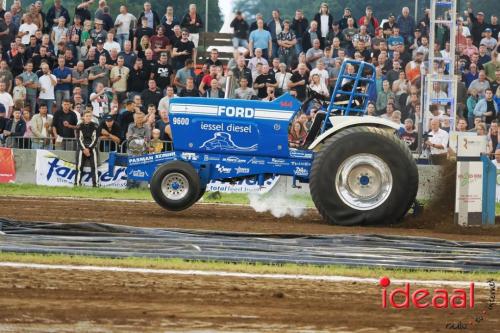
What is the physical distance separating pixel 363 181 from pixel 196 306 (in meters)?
6.50

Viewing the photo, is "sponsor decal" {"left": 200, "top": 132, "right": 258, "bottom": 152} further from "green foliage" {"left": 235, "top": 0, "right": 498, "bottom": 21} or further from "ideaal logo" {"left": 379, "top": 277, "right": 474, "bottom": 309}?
"green foliage" {"left": 235, "top": 0, "right": 498, "bottom": 21}

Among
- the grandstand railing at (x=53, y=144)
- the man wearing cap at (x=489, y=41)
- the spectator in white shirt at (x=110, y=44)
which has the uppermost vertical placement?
the man wearing cap at (x=489, y=41)

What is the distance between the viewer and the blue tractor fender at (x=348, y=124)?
14.2 m

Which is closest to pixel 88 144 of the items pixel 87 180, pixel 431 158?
pixel 87 180

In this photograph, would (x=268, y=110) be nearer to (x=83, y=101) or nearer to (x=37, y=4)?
(x=83, y=101)

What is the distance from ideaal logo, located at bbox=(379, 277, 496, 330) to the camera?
8070 mm

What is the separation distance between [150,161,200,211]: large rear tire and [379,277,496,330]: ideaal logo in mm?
5993

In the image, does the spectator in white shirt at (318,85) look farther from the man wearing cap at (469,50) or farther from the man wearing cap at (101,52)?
the man wearing cap at (101,52)

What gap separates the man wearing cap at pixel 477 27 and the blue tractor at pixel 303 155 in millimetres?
10674

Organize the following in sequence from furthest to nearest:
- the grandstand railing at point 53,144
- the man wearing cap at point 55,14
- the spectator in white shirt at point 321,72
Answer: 1. the man wearing cap at point 55,14
2. the spectator in white shirt at point 321,72
3. the grandstand railing at point 53,144

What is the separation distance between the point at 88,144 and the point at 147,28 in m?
4.44

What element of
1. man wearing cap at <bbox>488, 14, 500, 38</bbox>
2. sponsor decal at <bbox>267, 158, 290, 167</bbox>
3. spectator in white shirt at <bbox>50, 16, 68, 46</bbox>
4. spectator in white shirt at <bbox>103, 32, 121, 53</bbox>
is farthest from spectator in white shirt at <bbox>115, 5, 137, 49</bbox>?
Result: sponsor decal at <bbox>267, 158, 290, 167</bbox>

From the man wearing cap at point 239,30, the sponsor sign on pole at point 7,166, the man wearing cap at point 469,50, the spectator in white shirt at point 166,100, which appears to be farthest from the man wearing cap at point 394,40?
the sponsor sign on pole at point 7,166

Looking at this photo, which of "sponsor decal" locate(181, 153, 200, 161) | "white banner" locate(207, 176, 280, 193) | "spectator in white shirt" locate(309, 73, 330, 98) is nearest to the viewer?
"sponsor decal" locate(181, 153, 200, 161)
